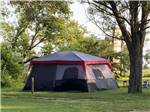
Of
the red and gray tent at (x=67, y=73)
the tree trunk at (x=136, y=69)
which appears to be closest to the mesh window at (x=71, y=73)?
the red and gray tent at (x=67, y=73)

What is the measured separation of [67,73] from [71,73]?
21 centimetres

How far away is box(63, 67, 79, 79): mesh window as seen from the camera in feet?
77.6

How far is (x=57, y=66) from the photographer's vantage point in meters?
24.0

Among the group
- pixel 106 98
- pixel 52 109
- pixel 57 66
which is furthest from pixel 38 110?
pixel 57 66

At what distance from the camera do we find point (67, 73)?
23.8 m

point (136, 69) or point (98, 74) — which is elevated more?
point (136, 69)

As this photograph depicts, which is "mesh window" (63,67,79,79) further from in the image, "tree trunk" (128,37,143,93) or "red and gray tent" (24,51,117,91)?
"tree trunk" (128,37,143,93)

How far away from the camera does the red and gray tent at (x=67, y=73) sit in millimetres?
23484

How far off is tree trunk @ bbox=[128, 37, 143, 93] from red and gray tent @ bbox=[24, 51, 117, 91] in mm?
2453

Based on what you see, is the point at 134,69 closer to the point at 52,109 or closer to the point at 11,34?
the point at 52,109

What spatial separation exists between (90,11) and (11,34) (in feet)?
67.7

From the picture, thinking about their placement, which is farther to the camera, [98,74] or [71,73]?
[98,74]

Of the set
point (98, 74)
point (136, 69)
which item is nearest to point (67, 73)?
point (98, 74)

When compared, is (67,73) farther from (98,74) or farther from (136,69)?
(136,69)
